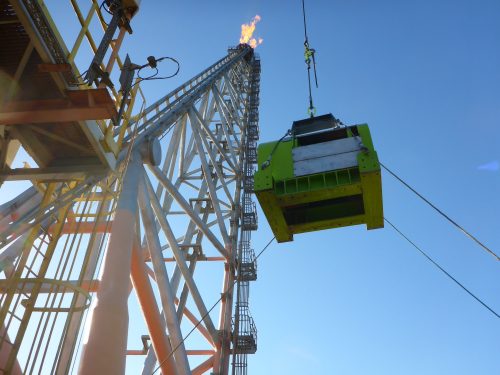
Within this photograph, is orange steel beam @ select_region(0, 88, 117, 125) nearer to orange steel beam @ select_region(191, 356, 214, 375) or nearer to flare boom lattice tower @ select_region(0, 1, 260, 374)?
flare boom lattice tower @ select_region(0, 1, 260, 374)

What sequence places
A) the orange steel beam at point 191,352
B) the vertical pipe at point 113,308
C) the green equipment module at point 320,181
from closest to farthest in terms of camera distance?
the vertical pipe at point 113,308 < the green equipment module at point 320,181 < the orange steel beam at point 191,352

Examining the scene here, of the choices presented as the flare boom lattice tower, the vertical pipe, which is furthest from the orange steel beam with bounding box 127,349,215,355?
the vertical pipe

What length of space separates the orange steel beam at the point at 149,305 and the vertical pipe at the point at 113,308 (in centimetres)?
106

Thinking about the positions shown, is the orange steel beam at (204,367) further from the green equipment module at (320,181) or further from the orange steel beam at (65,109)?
the orange steel beam at (65,109)

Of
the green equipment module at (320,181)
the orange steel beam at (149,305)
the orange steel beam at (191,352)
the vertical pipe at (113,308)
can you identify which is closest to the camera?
the vertical pipe at (113,308)

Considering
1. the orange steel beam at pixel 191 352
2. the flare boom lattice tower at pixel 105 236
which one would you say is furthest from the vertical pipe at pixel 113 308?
the orange steel beam at pixel 191 352

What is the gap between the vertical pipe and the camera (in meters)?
6.86

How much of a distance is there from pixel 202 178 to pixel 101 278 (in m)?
10.5

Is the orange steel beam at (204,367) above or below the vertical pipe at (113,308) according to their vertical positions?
above

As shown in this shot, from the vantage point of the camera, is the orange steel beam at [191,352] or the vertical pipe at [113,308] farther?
the orange steel beam at [191,352]

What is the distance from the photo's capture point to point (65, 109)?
6629 millimetres

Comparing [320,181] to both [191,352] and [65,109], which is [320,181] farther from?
[191,352]

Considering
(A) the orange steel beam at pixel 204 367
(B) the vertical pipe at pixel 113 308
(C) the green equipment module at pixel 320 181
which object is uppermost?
(C) the green equipment module at pixel 320 181

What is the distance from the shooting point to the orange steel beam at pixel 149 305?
9.14 m
